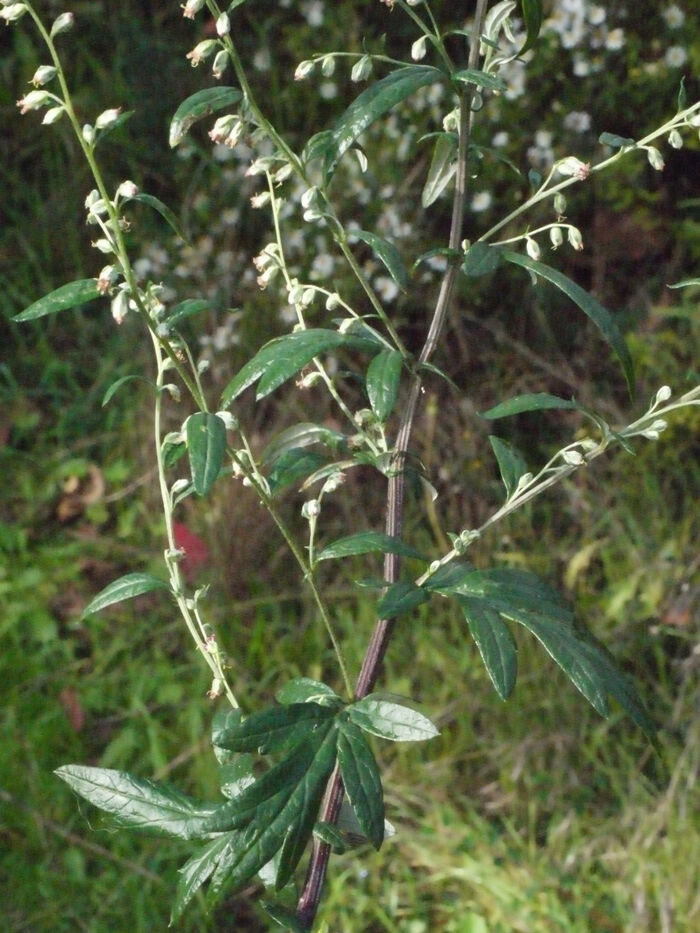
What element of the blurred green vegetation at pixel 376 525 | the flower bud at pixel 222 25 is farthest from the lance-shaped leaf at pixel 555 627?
the blurred green vegetation at pixel 376 525

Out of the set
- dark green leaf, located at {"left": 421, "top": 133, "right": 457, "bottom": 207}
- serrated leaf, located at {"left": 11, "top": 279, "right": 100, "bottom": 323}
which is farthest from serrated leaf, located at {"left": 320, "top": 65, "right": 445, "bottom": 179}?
serrated leaf, located at {"left": 11, "top": 279, "right": 100, "bottom": 323}

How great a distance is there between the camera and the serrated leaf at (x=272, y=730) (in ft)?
3.29

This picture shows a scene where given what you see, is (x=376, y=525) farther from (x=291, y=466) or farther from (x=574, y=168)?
(x=574, y=168)

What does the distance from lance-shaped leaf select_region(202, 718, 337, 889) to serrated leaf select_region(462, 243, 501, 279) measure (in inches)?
17.4

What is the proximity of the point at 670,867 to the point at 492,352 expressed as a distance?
152 cm

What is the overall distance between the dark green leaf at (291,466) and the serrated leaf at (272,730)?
0.23 meters

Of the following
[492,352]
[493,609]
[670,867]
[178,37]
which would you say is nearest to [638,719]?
[493,609]

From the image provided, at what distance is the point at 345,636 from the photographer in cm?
285

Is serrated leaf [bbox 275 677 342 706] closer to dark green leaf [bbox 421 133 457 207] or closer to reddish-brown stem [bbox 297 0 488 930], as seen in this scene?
reddish-brown stem [bbox 297 0 488 930]

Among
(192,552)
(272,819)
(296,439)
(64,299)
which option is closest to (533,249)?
(296,439)

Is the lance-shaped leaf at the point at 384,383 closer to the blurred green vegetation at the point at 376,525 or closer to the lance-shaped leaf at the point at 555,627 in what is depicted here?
the lance-shaped leaf at the point at 555,627

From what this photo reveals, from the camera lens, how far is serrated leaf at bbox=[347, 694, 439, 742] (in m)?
1.02

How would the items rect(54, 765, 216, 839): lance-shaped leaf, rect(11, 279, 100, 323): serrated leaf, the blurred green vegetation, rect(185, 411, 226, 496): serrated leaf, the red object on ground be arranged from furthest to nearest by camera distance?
the red object on ground → the blurred green vegetation → rect(54, 765, 216, 839): lance-shaped leaf → rect(11, 279, 100, 323): serrated leaf → rect(185, 411, 226, 496): serrated leaf

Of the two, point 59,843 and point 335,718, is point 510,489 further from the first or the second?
point 59,843
